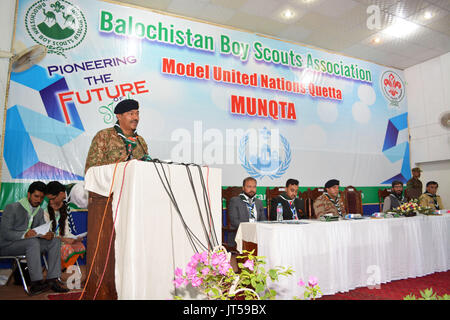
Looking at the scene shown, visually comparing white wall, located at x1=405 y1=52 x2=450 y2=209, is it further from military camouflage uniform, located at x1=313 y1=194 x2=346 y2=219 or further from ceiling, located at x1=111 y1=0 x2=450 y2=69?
military camouflage uniform, located at x1=313 y1=194 x2=346 y2=219

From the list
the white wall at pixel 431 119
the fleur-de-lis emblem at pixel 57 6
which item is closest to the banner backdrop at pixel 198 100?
the fleur-de-lis emblem at pixel 57 6

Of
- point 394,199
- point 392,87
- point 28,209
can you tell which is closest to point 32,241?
point 28,209

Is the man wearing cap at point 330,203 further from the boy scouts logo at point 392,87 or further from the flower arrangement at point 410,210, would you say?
the boy scouts logo at point 392,87

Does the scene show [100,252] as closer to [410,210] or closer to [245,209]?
[245,209]

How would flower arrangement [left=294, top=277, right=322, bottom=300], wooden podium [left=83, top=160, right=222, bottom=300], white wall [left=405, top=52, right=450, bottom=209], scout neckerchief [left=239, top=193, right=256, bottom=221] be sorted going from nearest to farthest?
flower arrangement [left=294, top=277, right=322, bottom=300], wooden podium [left=83, top=160, right=222, bottom=300], scout neckerchief [left=239, top=193, right=256, bottom=221], white wall [left=405, top=52, right=450, bottom=209]

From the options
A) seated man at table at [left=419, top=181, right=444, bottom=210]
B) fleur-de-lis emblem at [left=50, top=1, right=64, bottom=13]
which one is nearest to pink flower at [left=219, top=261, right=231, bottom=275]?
fleur-de-lis emblem at [left=50, top=1, right=64, bottom=13]

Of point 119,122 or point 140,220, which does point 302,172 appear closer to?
point 119,122

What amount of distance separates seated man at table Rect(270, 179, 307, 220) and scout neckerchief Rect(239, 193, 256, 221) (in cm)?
23

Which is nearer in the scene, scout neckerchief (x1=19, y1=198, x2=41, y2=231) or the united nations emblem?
scout neckerchief (x1=19, y1=198, x2=41, y2=231)

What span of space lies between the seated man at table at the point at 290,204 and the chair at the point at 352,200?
1110mm

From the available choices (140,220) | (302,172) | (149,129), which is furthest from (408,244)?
(149,129)

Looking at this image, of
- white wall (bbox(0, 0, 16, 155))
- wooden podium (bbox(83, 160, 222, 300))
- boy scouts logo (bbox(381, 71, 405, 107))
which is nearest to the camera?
wooden podium (bbox(83, 160, 222, 300))

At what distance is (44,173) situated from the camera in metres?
3.73

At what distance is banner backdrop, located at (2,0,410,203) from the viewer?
3826 mm
